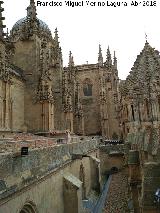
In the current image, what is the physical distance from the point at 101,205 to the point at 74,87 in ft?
76.6

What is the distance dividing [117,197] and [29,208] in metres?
13.0

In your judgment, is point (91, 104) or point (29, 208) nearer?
point (29, 208)

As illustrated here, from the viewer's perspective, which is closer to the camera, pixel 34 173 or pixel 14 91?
pixel 34 173

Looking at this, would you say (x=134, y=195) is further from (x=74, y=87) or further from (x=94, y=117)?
(x=94, y=117)

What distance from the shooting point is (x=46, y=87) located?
24281mm

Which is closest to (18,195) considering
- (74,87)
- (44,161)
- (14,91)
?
(44,161)

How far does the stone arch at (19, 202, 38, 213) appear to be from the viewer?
26.4 feet

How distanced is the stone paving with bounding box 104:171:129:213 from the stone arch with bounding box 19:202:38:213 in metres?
9.32

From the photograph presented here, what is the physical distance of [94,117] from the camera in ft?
144

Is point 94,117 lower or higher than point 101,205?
higher

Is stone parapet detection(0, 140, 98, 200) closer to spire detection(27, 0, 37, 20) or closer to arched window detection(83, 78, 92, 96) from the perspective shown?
spire detection(27, 0, 37, 20)

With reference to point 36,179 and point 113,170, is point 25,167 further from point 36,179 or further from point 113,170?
point 113,170

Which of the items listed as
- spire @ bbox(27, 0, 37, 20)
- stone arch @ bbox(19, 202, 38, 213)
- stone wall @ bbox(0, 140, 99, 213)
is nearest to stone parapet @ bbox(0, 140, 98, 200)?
stone wall @ bbox(0, 140, 99, 213)

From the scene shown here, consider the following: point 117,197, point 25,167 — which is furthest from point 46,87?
point 25,167
